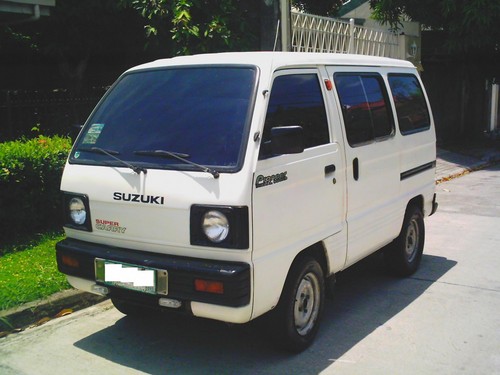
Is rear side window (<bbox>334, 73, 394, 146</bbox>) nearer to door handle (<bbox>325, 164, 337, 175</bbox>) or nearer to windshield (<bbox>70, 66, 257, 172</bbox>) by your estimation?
door handle (<bbox>325, 164, 337, 175</bbox>)

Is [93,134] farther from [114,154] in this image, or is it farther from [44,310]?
[44,310]

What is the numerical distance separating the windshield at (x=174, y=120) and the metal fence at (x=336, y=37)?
6.01 meters

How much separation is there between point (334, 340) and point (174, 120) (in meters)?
1.98

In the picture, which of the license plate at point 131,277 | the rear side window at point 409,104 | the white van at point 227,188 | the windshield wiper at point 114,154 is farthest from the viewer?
the rear side window at point 409,104

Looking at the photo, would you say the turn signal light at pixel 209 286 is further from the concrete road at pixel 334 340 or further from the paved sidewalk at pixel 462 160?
the paved sidewalk at pixel 462 160

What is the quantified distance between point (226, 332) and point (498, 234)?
180 inches

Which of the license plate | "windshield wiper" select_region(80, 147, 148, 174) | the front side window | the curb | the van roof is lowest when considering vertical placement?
the curb

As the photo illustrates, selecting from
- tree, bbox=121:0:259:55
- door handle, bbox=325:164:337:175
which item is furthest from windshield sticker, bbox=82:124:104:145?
tree, bbox=121:0:259:55

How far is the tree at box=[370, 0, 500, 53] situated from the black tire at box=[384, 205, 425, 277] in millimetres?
9476

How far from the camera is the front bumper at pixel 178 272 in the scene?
336cm

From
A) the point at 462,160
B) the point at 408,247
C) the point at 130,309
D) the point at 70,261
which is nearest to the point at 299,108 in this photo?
the point at 70,261

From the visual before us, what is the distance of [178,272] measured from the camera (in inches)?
137

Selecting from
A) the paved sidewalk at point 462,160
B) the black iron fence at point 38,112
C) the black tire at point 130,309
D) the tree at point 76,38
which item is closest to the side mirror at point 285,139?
the black tire at point 130,309

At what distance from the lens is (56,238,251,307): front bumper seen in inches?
132
